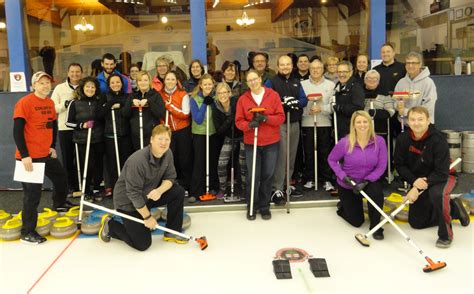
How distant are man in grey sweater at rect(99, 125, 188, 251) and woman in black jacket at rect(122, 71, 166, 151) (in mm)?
1140

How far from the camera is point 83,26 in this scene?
7750mm

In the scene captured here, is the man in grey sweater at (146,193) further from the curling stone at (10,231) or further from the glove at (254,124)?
the glove at (254,124)

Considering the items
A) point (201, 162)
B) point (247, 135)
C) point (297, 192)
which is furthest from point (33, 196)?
point (297, 192)

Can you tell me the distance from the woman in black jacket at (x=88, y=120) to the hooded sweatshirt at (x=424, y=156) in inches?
127

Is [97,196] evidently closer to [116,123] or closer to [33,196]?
[116,123]

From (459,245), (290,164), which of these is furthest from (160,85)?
(459,245)

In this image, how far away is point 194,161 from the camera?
16.1 ft

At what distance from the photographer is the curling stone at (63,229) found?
3964mm

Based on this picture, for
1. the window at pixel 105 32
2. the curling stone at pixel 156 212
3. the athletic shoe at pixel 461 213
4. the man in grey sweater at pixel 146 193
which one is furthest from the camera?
the window at pixel 105 32

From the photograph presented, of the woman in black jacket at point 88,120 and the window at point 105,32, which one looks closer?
the woman in black jacket at point 88,120

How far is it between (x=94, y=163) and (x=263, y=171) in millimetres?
2082

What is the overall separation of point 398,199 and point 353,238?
2.82 feet

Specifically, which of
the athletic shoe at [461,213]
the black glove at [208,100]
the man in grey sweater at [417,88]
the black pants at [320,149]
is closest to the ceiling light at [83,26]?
the black glove at [208,100]

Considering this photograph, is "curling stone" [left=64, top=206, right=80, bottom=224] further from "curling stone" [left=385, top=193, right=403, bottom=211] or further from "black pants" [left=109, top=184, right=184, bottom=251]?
"curling stone" [left=385, top=193, right=403, bottom=211]
